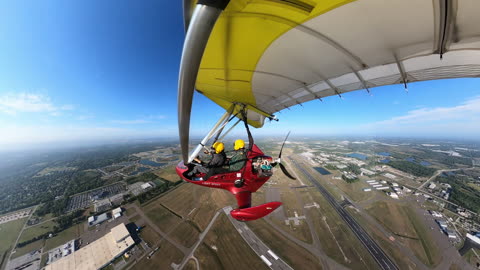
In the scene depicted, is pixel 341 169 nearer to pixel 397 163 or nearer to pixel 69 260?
pixel 397 163

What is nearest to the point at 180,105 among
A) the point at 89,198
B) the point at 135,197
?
the point at 135,197

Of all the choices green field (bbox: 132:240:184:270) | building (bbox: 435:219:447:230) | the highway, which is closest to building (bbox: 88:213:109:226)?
green field (bbox: 132:240:184:270)

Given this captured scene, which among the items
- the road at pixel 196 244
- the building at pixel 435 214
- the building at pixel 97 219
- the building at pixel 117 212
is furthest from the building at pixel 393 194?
the building at pixel 97 219

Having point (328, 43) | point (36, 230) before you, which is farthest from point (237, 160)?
point (36, 230)

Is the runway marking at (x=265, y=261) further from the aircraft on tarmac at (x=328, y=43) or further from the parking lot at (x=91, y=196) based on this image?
the parking lot at (x=91, y=196)

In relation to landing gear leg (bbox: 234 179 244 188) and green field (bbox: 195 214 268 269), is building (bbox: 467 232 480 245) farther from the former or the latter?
landing gear leg (bbox: 234 179 244 188)

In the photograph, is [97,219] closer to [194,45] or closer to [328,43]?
[194,45]
